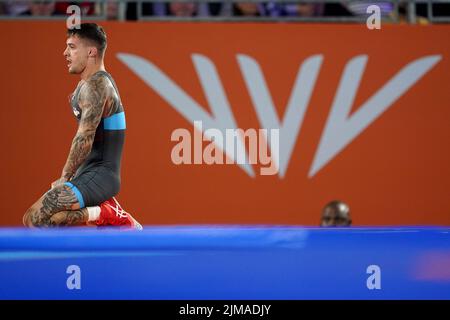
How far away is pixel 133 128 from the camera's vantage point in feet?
18.9

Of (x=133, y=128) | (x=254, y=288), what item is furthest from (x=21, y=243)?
(x=133, y=128)

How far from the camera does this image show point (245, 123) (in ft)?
19.1

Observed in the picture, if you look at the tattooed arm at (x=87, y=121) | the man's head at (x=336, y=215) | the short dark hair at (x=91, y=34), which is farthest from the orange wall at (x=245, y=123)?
the tattooed arm at (x=87, y=121)

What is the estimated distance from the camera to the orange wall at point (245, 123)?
225 inches

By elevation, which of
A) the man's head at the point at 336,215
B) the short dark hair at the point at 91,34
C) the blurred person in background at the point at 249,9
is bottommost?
the man's head at the point at 336,215

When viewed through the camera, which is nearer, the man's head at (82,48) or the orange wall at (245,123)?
the man's head at (82,48)

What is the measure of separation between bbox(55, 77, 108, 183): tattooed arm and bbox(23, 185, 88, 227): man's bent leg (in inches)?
4.6

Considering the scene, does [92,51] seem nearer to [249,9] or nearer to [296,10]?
[249,9]

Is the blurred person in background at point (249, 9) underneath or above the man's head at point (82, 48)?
above

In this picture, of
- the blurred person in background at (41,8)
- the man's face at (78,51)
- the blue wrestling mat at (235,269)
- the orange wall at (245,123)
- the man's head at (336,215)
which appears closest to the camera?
the blue wrestling mat at (235,269)

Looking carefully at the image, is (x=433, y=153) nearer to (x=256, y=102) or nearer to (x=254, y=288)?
(x=256, y=102)

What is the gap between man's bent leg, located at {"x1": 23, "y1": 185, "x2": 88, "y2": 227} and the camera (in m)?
3.07

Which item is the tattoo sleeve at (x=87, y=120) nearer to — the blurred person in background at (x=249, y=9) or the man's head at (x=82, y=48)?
the man's head at (x=82, y=48)

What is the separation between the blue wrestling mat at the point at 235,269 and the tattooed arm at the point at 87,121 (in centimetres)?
85
